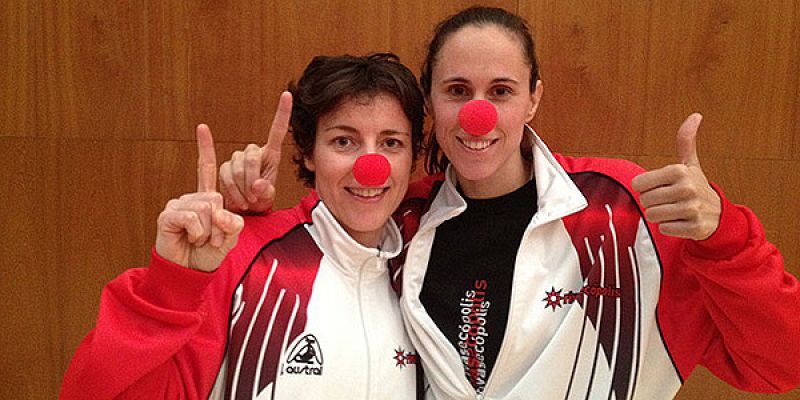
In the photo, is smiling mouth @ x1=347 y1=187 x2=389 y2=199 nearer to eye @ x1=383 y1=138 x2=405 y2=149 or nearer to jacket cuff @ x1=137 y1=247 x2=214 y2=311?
eye @ x1=383 y1=138 x2=405 y2=149

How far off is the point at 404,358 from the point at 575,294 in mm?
368

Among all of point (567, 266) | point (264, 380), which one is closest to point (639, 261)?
point (567, 266)

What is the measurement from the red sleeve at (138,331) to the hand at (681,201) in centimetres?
75

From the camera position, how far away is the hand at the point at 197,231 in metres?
1.03

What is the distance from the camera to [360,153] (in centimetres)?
132

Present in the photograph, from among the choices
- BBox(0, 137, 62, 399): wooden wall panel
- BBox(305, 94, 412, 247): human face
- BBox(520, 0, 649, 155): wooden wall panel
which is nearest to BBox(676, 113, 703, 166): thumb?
BBox(305, 94, 412, 247): human face

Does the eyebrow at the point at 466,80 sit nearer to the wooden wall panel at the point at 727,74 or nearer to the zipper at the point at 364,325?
the zipper at the point at 364,325

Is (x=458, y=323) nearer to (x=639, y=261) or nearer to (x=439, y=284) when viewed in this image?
(x=439, y=284)

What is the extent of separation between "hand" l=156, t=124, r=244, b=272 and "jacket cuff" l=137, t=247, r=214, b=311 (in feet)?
0.06

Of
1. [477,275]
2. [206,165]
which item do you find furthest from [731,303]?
[206,165]

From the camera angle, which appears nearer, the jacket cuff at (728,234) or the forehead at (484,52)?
the jacket cuff at (728,234)

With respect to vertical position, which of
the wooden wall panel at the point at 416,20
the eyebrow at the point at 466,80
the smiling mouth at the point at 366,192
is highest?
the wooden wall panel at the point at 416,20

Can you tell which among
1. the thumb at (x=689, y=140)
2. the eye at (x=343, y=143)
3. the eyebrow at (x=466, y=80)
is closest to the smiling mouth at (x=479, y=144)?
the eyebrow at (x=466, y=80)

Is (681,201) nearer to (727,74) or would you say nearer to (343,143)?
(343,143)
